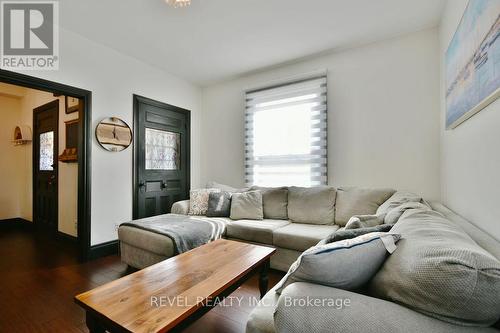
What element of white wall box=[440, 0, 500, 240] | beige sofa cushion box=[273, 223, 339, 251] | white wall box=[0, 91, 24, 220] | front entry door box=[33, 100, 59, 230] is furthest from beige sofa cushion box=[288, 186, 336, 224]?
white wall box=[0, 91, 24, 220]

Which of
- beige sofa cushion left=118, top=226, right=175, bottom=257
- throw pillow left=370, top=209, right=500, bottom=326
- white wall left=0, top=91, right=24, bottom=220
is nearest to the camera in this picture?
throw pillow left=370, top=209, right=500, bottom=326

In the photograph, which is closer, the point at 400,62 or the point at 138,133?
the point at 400,62

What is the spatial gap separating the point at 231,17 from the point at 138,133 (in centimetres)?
201

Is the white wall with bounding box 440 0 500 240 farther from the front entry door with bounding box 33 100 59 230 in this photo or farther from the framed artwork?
the front entry door with bounding box 33 100 59 230

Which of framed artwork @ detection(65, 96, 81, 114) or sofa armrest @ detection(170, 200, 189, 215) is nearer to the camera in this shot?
sofa armrest @ detection(170, 200, 189, 215)

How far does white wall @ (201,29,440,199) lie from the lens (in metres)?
2.58

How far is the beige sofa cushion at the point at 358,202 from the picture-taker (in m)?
2.47

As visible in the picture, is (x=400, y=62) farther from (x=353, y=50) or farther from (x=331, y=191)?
(x=331, y=191)

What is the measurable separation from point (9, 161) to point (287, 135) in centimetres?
521

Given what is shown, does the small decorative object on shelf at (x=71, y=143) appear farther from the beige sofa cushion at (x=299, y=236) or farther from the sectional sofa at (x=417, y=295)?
the sectional sofa at (x=417, y=295)

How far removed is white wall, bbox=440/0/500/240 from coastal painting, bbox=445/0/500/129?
76mm

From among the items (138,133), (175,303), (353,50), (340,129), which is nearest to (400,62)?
(353,50)

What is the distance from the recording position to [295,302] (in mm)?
763

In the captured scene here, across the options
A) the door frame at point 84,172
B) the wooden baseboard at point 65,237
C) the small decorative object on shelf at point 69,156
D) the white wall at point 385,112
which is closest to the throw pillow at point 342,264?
the white wall at point 385,112
